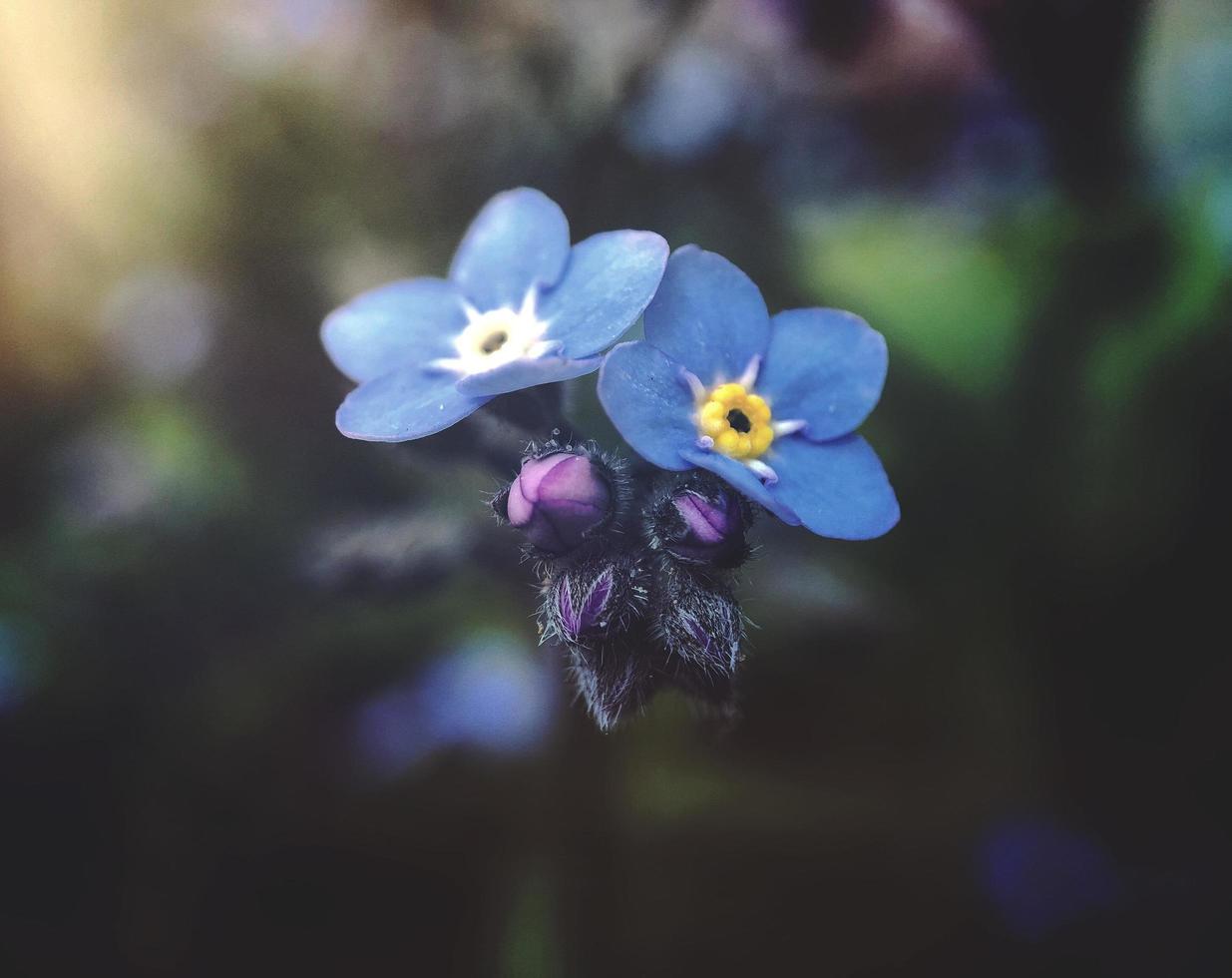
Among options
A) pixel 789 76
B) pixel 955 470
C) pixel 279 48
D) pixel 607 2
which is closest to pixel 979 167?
pixel 789 76

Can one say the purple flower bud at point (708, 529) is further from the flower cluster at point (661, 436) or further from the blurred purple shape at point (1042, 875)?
the blurred purple shape at point (1042, 875)

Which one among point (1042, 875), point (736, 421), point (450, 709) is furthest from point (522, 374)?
point (1042, 875)

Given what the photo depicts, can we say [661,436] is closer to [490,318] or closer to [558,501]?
[558,501]

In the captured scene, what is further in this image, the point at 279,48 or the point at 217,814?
the point at 279,48

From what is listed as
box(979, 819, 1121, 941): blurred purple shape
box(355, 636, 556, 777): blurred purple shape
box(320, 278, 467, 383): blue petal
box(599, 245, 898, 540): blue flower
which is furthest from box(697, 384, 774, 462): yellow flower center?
box(979, 819, 1121, 941): blurred purple shape

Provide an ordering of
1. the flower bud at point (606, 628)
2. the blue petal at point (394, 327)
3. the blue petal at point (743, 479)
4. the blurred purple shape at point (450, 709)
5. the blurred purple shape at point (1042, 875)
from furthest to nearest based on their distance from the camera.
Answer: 1. the blurred purple shape at point (450, 709)
2. the blurred purple shape at point (1042, 875)
3. the blue petal at point (394, 327)
4. the flower bud at point (606, 628)
5. the blue petal at point (743, 479)

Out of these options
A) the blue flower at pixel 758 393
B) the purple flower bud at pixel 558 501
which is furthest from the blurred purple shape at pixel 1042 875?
the purple flower bud at pixel 558 501

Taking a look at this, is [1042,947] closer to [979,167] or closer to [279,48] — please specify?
[979,167]
